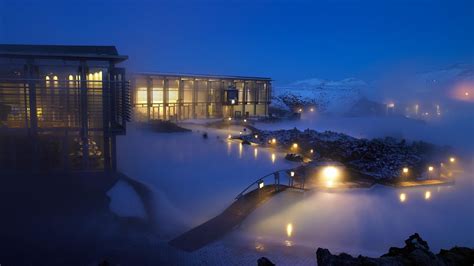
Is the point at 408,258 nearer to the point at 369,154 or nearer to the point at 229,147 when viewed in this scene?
the point at 369,154

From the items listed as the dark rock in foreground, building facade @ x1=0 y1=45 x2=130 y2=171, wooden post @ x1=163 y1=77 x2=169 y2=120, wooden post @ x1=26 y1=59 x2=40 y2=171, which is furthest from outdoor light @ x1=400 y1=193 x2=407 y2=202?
wooden post @ x1=163 y1=77 x2=169 y2=120

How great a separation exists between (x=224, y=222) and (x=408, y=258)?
583 cm

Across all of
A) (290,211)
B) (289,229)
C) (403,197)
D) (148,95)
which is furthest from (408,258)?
(148,95)

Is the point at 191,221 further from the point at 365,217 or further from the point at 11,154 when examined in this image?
the point at 11,154

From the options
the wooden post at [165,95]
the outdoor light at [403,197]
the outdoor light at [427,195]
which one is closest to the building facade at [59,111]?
the outdoor light at [403,197]

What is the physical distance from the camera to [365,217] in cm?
1327

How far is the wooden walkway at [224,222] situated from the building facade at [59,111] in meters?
5.04

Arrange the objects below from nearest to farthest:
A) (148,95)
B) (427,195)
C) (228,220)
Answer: (228,220), (427,195), (148,95)

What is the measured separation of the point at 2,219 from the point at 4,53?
5.65m

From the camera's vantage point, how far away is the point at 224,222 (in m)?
11.9

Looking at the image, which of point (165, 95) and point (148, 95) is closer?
point (148, 95)

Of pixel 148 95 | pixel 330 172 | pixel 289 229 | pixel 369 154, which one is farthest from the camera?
pixel 148 95

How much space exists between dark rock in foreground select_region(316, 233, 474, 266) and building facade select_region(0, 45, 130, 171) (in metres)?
9.92

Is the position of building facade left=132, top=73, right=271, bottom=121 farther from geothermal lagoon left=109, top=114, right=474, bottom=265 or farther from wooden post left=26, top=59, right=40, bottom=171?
wooden post left=26, top=59, right=40, bottom=171
